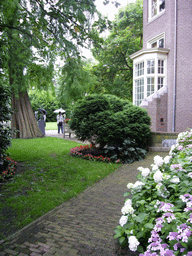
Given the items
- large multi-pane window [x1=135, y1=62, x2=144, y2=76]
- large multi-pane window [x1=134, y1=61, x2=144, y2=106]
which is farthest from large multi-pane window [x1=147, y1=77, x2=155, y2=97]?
large multi-pane window [x1=135, y1=62, x2=144, y2=76]

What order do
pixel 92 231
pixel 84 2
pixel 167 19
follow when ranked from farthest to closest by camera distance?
pixel 167 19, pixel 84 2, pixel 92 231

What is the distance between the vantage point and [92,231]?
311 centimetres

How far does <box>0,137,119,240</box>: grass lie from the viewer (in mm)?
3680

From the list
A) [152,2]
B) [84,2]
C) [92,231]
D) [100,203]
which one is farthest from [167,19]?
[92,231]

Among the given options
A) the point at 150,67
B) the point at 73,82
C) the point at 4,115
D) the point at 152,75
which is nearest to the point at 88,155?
the point at 73,82

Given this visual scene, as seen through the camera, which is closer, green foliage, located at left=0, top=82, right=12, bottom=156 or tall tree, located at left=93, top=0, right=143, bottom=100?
green foliage, located at left=0, top=82, right=12, bottom=156

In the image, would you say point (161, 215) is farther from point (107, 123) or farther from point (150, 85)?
point (150, 85)

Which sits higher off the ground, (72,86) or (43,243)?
(72,86)

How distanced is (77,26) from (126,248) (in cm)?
564

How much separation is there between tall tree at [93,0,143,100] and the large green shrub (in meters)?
10.7

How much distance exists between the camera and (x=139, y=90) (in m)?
14.6

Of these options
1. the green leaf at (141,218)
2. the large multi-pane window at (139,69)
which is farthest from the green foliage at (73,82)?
the large multi-pane window at (139,69)

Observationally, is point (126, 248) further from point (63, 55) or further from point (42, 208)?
point (63, 55)

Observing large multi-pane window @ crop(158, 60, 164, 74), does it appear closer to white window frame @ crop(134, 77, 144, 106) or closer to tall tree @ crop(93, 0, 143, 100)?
white window frame @ crop(134, 77, 144, 106)
